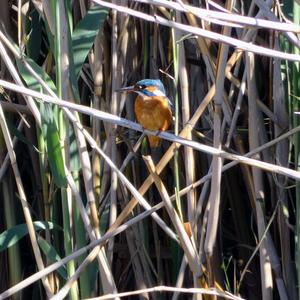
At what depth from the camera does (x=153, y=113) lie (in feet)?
7.58

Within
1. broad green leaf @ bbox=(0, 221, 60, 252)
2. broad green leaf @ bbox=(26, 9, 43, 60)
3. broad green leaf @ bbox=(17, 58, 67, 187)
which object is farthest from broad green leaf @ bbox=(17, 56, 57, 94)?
broad green leaf @ bbox=(0, 221, 60, 252)

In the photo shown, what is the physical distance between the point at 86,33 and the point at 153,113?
A: 1.11ft

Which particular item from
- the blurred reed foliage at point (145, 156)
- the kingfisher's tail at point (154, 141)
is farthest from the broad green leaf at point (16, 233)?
the kingfisher's tail at point (154, 141)

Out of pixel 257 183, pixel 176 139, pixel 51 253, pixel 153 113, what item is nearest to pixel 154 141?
pixel 153 113

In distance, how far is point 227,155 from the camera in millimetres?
1752

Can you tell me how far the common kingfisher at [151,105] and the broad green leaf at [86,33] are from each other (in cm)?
18

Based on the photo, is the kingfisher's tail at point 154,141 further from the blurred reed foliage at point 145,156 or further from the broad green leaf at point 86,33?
the broad green leaf at point 86,33

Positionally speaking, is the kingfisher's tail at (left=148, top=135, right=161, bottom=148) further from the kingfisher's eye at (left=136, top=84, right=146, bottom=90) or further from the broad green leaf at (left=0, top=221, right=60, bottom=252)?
the broad green leaf at (left=0, top=221, right=60, bottom=252)

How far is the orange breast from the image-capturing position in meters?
2.27

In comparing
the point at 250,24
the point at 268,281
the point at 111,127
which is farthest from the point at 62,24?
the point at 268,281

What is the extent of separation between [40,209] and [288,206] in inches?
33.0

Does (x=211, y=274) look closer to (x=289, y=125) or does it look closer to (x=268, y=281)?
(x=268, y=281)

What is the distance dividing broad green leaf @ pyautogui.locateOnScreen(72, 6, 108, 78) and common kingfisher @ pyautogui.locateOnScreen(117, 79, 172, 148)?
176 mm

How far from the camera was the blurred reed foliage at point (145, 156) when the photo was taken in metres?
2.06
